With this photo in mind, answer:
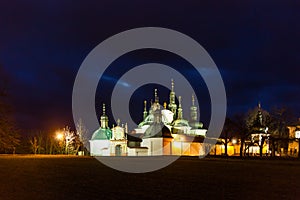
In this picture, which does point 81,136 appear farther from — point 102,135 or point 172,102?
point 172,102

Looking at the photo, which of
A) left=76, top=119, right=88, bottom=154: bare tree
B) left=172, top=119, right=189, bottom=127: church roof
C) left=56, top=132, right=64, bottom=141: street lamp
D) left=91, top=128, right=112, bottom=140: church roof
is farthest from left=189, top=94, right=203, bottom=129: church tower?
left=56, top=132, right=64, bottom=141: street lamp

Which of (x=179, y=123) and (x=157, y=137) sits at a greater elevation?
(x=179, y=123)

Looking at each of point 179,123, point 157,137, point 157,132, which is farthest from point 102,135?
point 157,137

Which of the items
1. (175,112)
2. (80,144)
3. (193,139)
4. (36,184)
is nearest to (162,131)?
(193,139)

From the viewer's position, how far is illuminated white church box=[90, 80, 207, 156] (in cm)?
7456

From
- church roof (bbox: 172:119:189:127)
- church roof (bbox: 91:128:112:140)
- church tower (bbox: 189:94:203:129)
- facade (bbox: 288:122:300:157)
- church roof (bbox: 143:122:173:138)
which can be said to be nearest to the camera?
church roof (bbox: 143:122:173:138)

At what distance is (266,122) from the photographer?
81.4 metres

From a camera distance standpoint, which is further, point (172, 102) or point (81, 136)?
point (172, 102)

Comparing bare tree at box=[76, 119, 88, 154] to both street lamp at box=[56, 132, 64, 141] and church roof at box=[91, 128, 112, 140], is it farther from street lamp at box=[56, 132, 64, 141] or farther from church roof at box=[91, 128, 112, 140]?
street lamp at box=[56, 132, 64, 141]

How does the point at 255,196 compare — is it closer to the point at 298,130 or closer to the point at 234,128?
the point at 234,128

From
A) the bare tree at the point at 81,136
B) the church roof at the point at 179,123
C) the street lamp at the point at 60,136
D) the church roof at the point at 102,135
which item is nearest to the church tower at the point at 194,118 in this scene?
the church roof at the point at 179,123

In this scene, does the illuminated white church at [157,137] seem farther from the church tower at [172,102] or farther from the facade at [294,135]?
the facade at [294,135]

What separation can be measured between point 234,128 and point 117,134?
27.4 m

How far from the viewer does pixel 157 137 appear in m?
74.2
